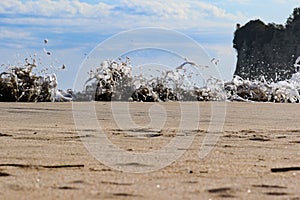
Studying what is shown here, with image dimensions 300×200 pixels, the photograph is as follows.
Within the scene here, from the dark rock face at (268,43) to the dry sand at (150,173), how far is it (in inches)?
634

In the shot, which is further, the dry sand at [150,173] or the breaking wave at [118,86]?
the breaking wave at [118,86]

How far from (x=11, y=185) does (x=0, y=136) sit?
6.04 feet

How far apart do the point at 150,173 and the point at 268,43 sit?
19.9 meters

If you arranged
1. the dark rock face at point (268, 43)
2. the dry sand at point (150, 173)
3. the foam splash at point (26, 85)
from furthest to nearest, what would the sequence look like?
the dark rock face at point (268, 43) < the foam splash at point (26, 85) < the dry sand at point (150, 173)

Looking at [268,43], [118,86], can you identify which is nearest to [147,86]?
[118,86]

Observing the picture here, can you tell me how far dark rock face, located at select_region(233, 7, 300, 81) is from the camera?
2145 cm

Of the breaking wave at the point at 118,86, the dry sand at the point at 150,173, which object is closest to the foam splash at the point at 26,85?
the breaking wave at the point at 118,86

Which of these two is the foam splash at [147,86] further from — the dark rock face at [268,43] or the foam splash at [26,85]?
the dark rock face at [268,43]

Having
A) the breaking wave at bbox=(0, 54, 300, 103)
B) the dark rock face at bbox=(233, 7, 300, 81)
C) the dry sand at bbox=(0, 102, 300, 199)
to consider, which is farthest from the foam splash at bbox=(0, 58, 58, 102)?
the dark rock face at bbox=(233, 7, 300, 81)

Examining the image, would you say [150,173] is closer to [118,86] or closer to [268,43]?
[118,86]

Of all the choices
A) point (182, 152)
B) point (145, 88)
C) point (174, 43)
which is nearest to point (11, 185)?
point (182, 152)

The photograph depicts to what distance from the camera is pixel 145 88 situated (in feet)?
32.4

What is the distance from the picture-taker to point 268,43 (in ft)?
73.9

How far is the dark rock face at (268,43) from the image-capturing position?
21.4m
